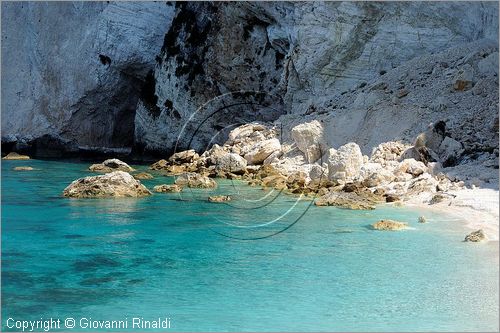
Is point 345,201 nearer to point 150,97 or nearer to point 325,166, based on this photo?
point 325,166

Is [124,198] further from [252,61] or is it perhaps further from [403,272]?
[252,61]

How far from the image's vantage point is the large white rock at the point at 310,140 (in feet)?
85.8

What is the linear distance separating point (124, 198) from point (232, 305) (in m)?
10.8

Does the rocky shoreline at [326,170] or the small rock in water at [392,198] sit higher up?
the rocky shoreline at [326,170]

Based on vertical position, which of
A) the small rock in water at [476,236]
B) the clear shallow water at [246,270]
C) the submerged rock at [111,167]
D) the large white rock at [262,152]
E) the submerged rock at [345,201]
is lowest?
the clear shallow water at [246,270]

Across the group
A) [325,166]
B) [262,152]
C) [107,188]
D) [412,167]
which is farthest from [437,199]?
[262,152]

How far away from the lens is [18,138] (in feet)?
135

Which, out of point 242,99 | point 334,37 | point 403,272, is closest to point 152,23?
point 242,99

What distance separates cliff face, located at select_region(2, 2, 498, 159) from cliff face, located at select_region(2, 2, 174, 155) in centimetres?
7

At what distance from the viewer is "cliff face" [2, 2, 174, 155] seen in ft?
131

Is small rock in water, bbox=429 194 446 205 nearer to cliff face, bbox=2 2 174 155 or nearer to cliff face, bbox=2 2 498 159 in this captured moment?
cliff face, bbox=2 2 498 159

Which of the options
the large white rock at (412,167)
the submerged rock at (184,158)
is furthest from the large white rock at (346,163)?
the submerged rock at (184,158)

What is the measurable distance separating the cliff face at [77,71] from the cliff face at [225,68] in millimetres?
66

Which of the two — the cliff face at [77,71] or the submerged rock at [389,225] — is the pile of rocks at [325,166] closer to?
the submerged rock at [389,225]
